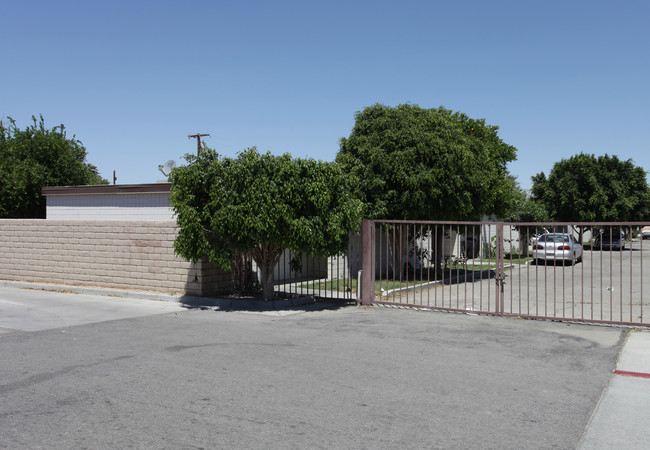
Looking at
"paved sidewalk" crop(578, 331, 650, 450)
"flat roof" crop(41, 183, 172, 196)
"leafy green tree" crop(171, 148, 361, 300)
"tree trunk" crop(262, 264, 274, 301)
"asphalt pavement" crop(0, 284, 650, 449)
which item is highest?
"flat roof" crop(41, 183, 172, 196)

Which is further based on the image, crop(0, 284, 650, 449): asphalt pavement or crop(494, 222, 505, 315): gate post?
crop(494, 222, 505, 315): gate post

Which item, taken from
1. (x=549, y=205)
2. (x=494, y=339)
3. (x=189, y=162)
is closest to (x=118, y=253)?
(x=189, y=162)

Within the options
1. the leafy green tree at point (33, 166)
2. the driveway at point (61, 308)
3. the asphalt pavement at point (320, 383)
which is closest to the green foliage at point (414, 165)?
the asphalt pavement at point (320, 383)

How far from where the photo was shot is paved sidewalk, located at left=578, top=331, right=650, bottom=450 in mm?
4984

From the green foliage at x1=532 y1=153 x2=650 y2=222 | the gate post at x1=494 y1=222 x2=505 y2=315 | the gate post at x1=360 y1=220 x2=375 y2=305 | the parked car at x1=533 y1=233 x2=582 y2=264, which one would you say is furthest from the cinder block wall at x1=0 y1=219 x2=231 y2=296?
the green foliage at x1=532 y1=153 x2=650 y2=222

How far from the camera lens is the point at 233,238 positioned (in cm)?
1230

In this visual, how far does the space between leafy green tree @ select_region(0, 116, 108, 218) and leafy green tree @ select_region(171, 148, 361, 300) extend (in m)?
17.1

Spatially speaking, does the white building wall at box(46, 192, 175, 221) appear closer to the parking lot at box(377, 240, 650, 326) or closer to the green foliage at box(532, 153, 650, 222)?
the parking lot at box(377, 240, 650, 326)

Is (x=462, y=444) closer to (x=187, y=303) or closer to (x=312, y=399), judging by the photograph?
(x=312, y=399)

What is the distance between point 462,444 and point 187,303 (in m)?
9.78

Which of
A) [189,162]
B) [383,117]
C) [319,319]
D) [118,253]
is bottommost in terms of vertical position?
[319,319]

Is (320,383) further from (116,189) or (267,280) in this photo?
(116,189)

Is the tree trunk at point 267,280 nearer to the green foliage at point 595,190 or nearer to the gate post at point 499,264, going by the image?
the gate post at point 499,264

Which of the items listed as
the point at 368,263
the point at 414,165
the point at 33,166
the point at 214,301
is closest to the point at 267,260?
the point at 214,301
